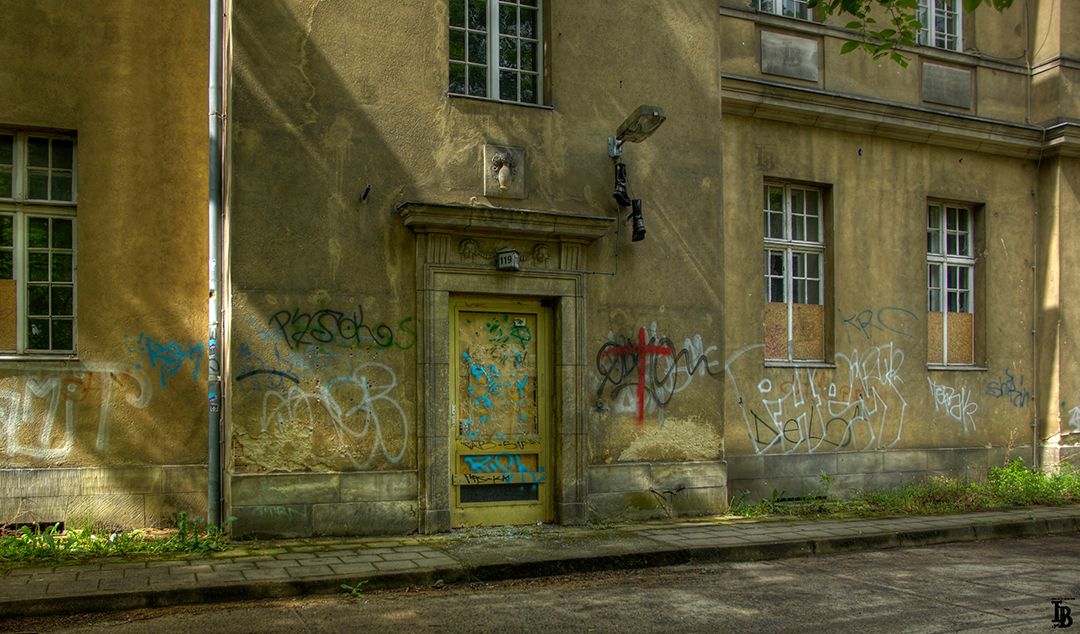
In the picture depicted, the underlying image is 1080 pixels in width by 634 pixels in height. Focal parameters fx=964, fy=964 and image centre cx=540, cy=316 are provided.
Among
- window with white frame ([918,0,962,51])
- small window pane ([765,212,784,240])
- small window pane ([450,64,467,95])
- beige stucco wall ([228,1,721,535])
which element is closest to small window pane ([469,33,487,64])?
small window pane ([450,64,467,95])

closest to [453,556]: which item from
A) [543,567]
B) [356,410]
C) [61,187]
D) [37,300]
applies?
[543,567]

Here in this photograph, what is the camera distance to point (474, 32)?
→ 970cm

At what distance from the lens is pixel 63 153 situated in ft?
28.9

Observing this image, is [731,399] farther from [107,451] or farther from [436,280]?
[107,451]

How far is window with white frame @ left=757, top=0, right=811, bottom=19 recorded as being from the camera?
1185 centimetres

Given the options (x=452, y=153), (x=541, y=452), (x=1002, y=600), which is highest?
(x=452, y=153)

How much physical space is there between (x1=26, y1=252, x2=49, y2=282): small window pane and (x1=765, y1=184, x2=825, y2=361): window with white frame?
303 inches

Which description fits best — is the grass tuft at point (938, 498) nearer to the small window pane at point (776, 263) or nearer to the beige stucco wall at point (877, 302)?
the beige stucco wall at point (877, 302)

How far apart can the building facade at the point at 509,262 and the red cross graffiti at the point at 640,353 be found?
0.11 ft

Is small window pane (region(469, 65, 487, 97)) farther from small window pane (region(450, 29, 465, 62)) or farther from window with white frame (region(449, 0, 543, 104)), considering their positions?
small window pane (region(450, 29, 465, 62))

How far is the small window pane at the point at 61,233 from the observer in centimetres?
871

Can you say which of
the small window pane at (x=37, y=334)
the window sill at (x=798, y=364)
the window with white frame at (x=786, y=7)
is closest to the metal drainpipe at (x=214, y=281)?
the small window pane at (x=37, y=334)

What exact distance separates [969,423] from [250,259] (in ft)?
30.6

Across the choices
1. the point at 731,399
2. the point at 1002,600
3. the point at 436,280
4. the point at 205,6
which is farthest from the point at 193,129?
the point at 1002,600
